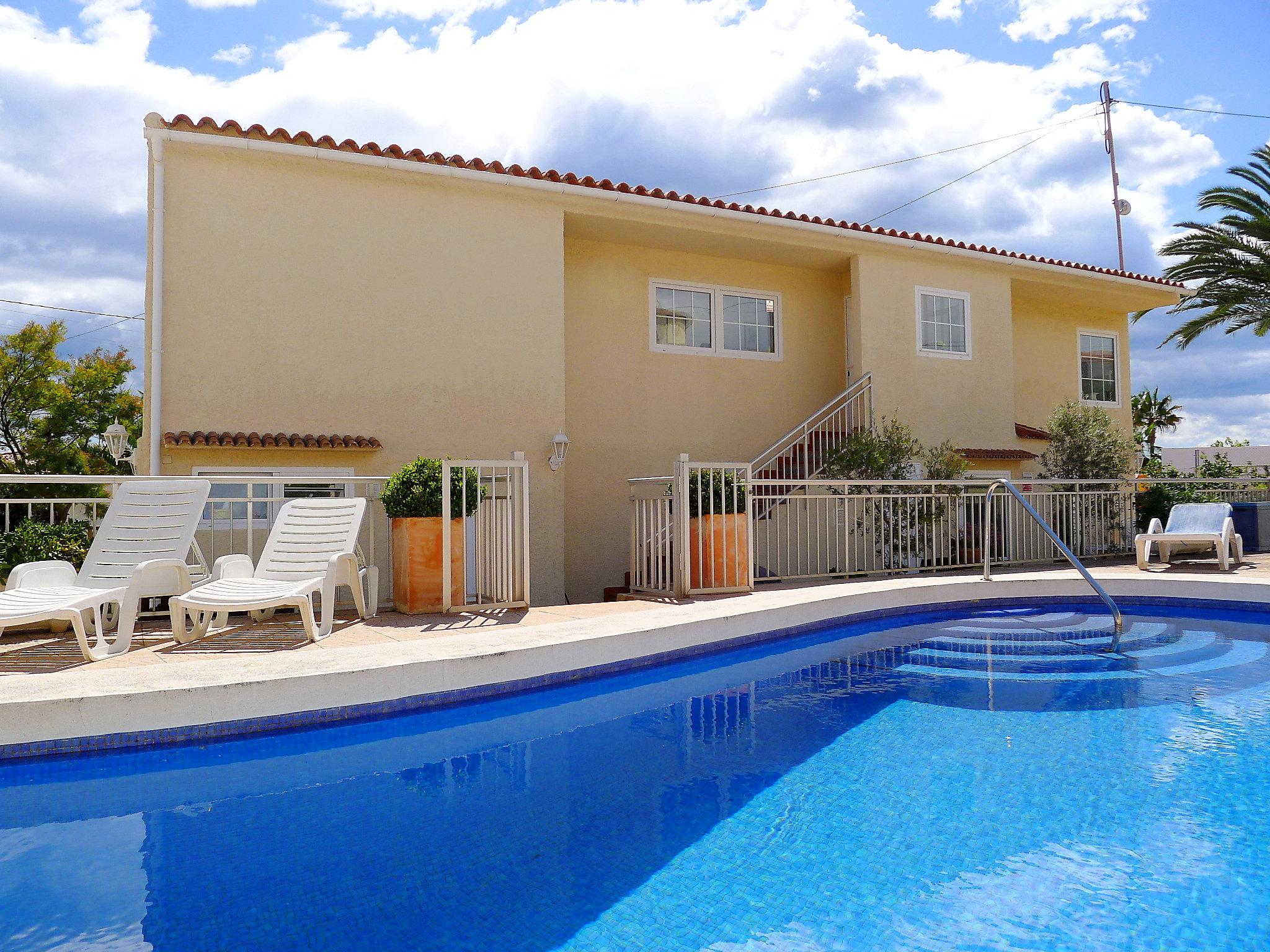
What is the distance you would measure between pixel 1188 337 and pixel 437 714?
58.2ft

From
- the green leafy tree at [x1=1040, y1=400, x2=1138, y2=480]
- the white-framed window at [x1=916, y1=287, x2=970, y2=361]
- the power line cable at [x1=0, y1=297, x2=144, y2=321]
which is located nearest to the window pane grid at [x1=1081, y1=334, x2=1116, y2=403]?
the green leafy tree at [x1=1040, y1=400, x2=1138, y2=480]

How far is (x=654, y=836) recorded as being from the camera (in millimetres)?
3578

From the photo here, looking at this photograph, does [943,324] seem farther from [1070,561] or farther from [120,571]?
[120,571]

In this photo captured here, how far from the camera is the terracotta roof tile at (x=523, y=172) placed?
30.3 feet

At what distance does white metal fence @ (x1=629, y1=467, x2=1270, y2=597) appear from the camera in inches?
Result: 339

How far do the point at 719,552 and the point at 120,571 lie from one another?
528cm

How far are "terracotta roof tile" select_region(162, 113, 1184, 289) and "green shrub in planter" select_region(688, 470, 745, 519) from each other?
14.5 feet

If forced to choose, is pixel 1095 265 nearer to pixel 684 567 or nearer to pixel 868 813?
pixel 684 567

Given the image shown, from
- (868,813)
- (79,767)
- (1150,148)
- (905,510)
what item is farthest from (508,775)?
(1150,148)

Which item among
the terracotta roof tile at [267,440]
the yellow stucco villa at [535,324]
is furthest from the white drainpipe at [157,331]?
the terracotta roof tile at [267,440]

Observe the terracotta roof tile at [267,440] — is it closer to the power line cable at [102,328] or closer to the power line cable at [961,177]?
the power line cable at [961,177]

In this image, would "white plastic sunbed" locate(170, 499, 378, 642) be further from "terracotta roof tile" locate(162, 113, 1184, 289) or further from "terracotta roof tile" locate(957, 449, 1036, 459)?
"terracotta roof tile" locate(957, 449, 1036, 459)

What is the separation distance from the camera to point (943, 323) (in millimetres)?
13914

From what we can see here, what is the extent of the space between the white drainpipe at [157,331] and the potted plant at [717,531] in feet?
18.8
